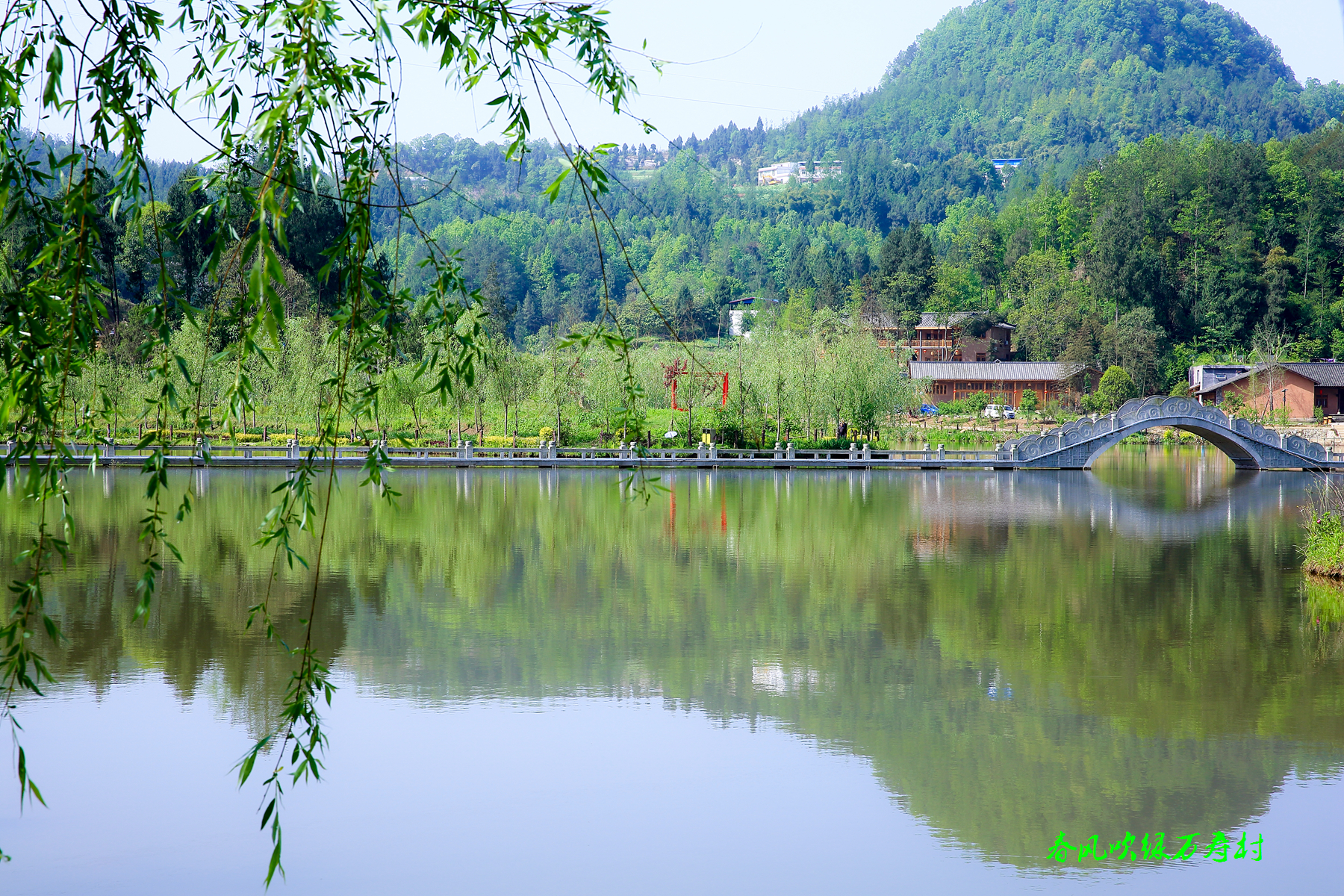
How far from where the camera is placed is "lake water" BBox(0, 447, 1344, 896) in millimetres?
6445

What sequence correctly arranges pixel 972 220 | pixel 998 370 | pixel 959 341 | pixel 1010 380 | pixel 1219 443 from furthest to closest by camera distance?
pixel 972 220 < pixel 959 341 < pixel 998 370 < pixel 1010 380 < pixel 1219 443

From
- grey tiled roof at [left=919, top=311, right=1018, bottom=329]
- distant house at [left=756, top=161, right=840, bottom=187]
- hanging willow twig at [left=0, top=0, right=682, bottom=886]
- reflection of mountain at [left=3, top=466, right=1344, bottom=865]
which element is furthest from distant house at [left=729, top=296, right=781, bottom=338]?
hanging willow twig at [left=0, top=0, right=682, bottom=886]

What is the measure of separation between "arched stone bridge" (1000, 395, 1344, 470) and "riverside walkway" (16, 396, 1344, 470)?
0.02 metres

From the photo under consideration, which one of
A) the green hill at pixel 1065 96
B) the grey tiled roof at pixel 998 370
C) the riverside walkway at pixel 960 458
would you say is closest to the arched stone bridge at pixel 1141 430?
the riverside walkway at pixel 960 458

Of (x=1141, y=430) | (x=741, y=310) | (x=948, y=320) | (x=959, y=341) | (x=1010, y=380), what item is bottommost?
(x=1141, y=430)

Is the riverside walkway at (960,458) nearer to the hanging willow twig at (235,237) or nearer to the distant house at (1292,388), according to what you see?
the distant house at (1292,388)

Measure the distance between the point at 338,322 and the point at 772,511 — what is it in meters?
20.0

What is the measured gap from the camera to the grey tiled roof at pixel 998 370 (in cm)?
6053

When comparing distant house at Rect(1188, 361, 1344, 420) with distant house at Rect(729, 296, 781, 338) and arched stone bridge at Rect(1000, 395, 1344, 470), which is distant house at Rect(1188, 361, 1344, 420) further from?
distant house at Rect(729, 296, 781, 338)

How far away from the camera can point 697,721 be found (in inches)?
344

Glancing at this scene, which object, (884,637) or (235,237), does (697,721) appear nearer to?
(884,637)

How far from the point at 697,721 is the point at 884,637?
336 centimetres

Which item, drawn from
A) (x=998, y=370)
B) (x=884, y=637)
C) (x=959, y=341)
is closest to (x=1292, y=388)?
(x=998, y=370)

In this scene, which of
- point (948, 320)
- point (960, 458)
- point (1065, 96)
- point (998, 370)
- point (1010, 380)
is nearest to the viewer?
point (960, 458)
